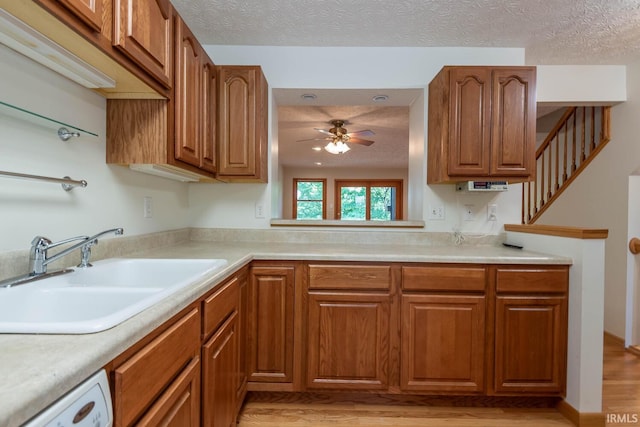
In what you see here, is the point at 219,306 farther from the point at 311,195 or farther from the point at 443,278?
the point at 311,195

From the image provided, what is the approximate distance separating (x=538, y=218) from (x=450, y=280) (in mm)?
2703

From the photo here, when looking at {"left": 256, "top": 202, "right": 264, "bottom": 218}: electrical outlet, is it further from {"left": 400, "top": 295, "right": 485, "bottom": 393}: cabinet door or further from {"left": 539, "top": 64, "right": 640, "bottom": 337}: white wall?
{"left": 539, "top": 64, "right": 640, "bottom": 337}: white wall

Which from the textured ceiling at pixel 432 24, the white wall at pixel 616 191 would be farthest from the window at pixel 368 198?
the textured ceiling at pixel 432 24

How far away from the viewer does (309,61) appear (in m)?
2.31

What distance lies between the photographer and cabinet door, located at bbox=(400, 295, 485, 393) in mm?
1740

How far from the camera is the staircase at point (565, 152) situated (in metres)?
3.05

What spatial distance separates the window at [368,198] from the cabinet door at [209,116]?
605 centimetres

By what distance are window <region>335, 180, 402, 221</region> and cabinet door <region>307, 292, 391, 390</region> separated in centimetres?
618

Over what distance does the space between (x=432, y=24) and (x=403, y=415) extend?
245cm

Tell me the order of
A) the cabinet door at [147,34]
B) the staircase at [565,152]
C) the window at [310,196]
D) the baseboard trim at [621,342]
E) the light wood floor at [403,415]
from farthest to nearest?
the window at [310,196] → the staircase at [565,152] → the baseboard trim at [621,342] → the light wood floor at [403,415] → the cabinet door at [147,34]

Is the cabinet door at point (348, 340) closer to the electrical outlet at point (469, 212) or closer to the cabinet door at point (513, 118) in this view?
the electrical outlet at point (469, 212)

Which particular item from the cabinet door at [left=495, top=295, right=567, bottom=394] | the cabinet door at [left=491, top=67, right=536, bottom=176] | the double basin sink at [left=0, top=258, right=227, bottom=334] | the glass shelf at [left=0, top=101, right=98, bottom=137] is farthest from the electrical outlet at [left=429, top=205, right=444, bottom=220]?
the glass shelf at [left=0, top=101, right=98, bottom=137]

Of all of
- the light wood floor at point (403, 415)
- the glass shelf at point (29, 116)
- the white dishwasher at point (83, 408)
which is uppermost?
the glass shelf at point (29, 116)

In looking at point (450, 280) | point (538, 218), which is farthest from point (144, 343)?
point (538, 218)
